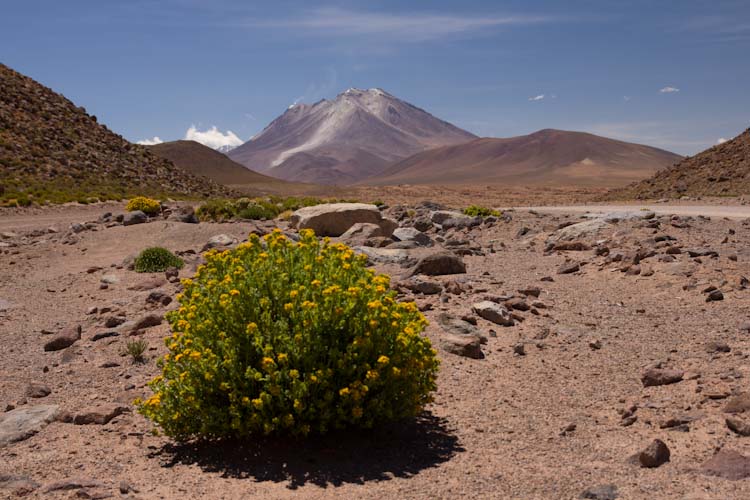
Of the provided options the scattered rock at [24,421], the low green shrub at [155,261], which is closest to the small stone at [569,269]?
the low green shrub at [155,261]

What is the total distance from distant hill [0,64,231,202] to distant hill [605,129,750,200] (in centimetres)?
2703

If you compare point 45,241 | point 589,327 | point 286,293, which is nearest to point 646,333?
point 589,327

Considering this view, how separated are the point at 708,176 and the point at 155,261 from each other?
27.4 meters

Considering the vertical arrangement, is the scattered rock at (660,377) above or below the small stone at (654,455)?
above

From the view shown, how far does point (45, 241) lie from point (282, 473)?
16.2 meters

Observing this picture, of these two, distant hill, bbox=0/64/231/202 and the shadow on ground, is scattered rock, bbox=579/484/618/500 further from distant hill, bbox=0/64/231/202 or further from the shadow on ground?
distant hill, bbox=0/64/231/202

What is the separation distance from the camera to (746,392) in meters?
5.46

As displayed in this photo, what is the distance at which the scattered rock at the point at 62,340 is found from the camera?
8.54m

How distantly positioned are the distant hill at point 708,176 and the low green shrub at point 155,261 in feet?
78.5

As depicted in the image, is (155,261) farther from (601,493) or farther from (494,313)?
(601,493)

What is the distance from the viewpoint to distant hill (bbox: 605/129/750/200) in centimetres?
3005

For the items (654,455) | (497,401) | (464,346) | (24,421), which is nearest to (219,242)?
(464,346)

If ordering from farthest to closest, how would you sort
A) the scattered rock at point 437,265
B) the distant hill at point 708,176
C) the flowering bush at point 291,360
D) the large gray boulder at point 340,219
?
the distant hill at point 708,176, the large gray boulder at point 340,219, the scattered rock at point 437,265, the flowering bush at point 291,360

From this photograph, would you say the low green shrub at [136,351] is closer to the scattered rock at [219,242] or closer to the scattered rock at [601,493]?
the scattered rock at [601,493]
